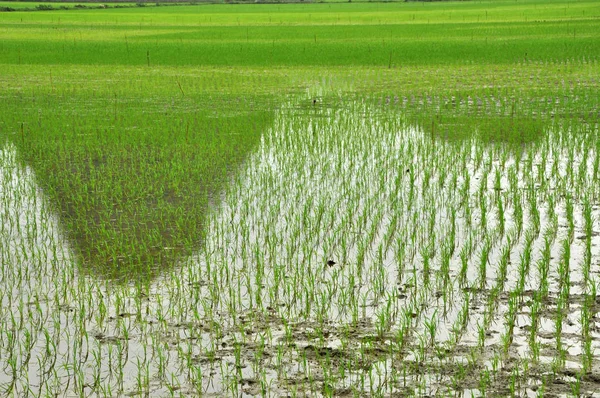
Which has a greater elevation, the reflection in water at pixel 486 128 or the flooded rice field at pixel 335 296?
the reflection in water at pixel 486 128

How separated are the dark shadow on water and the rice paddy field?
0.10 feet

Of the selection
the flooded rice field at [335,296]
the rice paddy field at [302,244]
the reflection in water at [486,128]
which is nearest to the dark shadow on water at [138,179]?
the rice paddy field at [302,244]

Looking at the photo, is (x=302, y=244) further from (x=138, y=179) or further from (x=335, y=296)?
(x=138, y=179)

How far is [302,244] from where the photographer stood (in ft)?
17.0

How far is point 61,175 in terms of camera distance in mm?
7570

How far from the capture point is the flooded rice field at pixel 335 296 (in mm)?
3301

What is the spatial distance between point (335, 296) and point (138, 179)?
11.7 feet

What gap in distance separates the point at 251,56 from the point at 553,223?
1596 centimetres

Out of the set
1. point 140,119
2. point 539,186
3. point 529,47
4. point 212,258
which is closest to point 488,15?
point 529,47

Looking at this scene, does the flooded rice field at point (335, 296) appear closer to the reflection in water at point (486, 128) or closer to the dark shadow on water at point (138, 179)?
the dark shadow on water at point (138, 179)

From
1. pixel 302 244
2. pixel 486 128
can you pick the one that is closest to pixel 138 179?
pixel 302 244

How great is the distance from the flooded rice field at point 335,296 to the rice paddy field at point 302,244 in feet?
0.05

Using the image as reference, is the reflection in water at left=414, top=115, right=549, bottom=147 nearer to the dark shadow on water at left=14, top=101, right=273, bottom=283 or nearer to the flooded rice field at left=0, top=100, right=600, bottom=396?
the flooded rice field at left=0, top=100, right=600, bottom=396

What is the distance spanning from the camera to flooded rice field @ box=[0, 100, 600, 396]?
10.8ft
